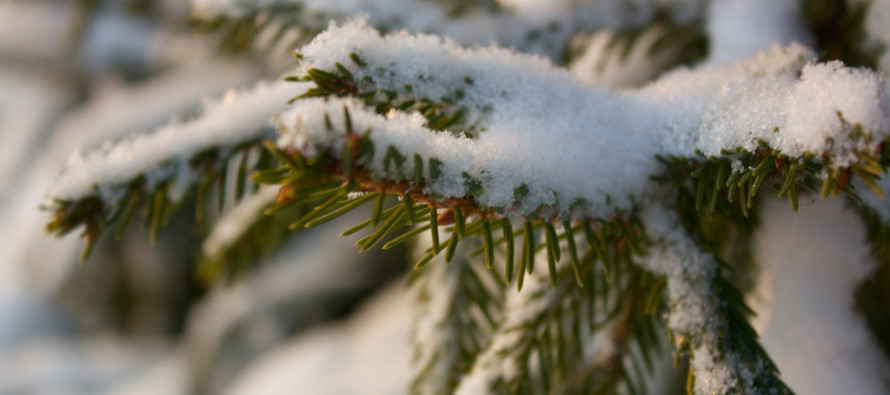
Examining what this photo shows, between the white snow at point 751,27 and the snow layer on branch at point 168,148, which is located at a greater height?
the snow layer on branch at point 168,148

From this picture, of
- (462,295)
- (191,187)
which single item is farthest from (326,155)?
(462,295)

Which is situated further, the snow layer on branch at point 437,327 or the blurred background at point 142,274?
the blurred background at point 142,274

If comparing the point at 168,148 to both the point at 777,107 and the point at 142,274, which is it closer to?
the point at 777,107

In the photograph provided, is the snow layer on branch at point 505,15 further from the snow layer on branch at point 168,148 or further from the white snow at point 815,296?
the white snow at point 815,296

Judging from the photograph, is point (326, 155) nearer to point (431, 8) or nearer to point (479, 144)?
point (479, 144)

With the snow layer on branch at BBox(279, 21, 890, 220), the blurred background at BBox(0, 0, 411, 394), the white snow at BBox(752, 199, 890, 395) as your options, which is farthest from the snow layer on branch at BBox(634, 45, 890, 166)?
the blurred background at BBox(0, 0, 411, 394)

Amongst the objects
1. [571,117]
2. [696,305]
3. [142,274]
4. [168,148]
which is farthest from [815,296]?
[142,274]

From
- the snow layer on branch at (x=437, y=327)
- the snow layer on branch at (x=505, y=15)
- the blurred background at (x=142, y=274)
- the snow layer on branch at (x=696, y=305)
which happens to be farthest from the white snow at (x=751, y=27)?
the blurred background at (x=142, y=274)

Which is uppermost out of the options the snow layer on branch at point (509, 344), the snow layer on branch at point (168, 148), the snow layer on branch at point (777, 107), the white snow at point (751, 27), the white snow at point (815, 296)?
the snow layer on branch at point (168, 148)
